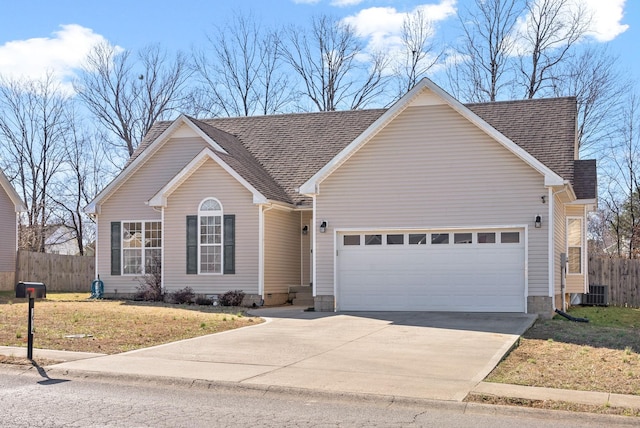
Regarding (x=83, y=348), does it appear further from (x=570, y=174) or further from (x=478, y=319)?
(x=570, y=174)

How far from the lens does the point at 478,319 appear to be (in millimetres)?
18250

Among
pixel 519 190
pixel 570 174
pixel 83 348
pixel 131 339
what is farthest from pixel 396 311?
pixel 83 348

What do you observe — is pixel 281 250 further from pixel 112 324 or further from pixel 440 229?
pixel 112 324

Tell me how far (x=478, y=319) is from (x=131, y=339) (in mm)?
8322

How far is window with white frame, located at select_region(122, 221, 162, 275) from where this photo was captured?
25359 millimetres

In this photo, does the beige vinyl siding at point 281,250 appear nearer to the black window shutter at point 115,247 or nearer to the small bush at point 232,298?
the small bush at point 232,298

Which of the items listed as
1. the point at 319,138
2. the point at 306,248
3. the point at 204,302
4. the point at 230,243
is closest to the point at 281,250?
the point at 306,248

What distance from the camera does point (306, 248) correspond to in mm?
25734

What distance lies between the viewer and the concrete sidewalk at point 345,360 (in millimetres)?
9711

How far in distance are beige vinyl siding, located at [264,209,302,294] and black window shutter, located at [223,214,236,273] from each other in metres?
0.97

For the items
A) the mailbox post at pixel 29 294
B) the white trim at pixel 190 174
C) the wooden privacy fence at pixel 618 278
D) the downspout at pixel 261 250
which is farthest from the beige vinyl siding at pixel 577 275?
A: the mailbox post at pixel 29 294

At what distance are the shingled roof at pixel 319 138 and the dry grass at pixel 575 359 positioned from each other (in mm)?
6145

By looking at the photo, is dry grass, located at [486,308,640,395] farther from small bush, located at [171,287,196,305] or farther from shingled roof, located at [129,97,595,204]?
small bush, located at [171,287,196,305]

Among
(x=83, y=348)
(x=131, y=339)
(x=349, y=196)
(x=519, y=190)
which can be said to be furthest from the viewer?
(x=349, y=196)
